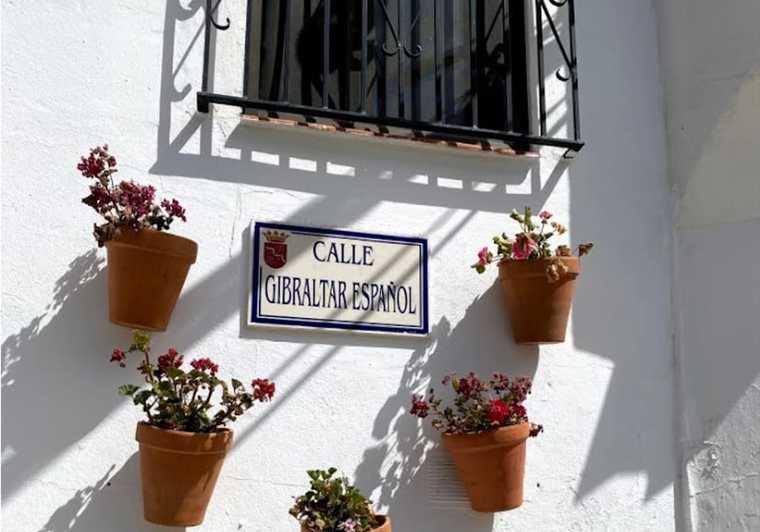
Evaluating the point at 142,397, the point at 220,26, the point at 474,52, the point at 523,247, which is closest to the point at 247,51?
the point at 220,26

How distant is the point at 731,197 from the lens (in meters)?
3.34

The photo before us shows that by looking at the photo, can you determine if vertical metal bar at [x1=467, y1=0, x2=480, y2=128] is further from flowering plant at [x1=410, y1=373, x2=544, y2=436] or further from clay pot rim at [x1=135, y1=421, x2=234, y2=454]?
clay pot rim at [x1=135, y1=421, x2=234, y2=454]

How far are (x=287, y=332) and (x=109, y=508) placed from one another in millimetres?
752

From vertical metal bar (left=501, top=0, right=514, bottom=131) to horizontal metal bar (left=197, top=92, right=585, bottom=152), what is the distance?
17cm

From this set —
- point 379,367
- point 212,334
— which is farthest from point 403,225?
point 212,334

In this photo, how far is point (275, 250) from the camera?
293 centimetres

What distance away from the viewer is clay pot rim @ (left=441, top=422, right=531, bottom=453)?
278cm

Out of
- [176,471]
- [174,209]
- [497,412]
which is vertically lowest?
[176,471]

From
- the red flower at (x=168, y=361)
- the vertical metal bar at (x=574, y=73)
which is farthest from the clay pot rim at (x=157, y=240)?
the vertical metal bar at (x=574, y=73)

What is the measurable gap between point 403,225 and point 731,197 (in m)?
1.25

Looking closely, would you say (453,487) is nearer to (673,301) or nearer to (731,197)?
(673,301)

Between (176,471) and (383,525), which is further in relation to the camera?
(383,525)

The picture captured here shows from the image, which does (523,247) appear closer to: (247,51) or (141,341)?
(247,51)

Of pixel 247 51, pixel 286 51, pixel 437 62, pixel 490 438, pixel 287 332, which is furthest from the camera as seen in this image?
pixel 437 62
